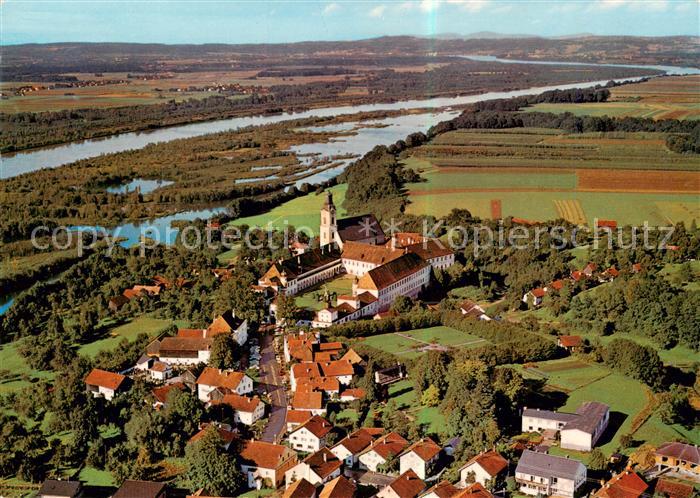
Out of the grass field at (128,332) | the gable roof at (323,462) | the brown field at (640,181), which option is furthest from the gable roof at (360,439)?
the brown field at (640,181)

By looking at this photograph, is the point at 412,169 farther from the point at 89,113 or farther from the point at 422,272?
the point at 89,113

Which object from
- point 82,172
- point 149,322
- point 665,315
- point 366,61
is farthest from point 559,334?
point 366,61

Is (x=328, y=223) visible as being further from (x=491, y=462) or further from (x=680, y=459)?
(x=680, y=459)

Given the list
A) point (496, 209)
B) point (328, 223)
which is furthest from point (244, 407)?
point (496, 209)

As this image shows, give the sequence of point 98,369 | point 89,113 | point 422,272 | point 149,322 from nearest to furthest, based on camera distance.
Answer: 1. point 98,369
2. point 149,322
3. point 422,272
4. point 89,113

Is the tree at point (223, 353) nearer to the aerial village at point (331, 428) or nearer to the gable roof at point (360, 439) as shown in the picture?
the aerial village at point (331, 428)

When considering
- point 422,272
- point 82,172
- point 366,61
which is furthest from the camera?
point 366,61

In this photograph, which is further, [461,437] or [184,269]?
[184,269]
